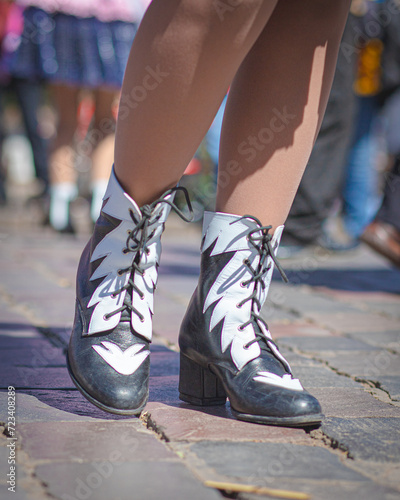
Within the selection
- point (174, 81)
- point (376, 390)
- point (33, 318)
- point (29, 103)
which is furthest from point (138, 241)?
point (29, 103)

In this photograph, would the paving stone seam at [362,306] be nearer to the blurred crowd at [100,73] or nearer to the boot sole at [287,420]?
the blurred crowd at [100,73]

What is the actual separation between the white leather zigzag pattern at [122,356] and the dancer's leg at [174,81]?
10.9 inches

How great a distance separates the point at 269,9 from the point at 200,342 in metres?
0.63

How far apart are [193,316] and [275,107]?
441 mm

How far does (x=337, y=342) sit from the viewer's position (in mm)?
2010

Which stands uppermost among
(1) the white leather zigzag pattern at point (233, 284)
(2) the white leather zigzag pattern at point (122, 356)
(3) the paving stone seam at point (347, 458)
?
(1) the white leather zigzag pattern at point (233, 284)

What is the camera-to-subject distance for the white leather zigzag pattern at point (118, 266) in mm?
1303

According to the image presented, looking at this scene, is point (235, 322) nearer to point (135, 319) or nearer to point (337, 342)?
point (135, 319)

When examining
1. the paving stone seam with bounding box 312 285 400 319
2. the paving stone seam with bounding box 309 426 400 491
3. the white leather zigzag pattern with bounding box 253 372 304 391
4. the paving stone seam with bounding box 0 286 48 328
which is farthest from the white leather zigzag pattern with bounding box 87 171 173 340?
the paving stone seam with bounding box 312 285 400 319

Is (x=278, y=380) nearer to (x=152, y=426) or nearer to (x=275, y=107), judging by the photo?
(x=152, y=426)

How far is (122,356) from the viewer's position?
1.29 meters

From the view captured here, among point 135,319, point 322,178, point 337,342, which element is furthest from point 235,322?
point 322,178

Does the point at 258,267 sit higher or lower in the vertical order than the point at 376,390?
higher

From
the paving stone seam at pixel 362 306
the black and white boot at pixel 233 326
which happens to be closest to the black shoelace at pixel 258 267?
the black and white boot at pixel 233 326
